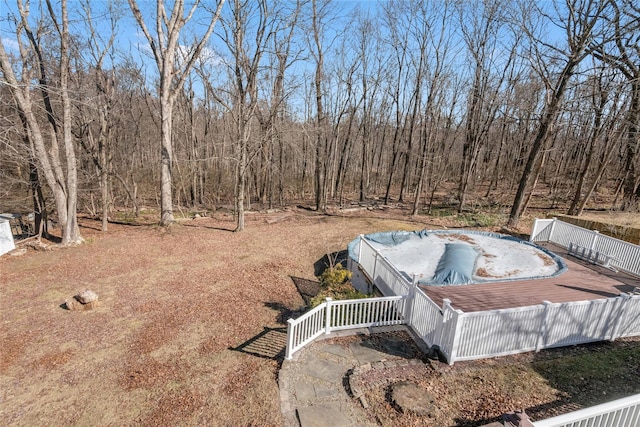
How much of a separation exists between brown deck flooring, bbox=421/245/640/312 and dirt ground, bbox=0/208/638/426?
219 centimetres

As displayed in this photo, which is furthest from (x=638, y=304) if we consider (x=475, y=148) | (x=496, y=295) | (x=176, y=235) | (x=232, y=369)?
(x=475, y=148)

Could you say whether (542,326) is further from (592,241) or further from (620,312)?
(592,241)

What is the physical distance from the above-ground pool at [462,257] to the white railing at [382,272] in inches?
9.0

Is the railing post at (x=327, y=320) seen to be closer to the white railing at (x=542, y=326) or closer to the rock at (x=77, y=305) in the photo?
the white railing at (x=542, y=326)

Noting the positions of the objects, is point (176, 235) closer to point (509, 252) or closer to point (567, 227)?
point (509, 252)

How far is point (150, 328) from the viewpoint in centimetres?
652

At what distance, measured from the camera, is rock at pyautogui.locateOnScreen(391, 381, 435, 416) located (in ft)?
13.9

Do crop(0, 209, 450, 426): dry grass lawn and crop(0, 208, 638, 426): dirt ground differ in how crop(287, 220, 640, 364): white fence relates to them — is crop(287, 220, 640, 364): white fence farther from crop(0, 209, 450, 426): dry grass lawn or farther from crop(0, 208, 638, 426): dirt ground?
crop(0, 209, 450, 426): dry grass lawn

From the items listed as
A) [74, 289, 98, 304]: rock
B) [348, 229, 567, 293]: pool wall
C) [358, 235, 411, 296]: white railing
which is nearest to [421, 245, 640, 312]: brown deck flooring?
[348, 229, 567, 293]: pool wall

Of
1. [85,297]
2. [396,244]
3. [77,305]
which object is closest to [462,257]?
[396,244]

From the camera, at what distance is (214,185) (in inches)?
1038

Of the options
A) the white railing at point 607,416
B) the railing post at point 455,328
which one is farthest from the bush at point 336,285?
the white railing at point 607,416

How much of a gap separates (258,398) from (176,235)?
950 cm

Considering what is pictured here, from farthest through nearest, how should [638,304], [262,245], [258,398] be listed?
[262,245]
[638,304]
[258,398]
